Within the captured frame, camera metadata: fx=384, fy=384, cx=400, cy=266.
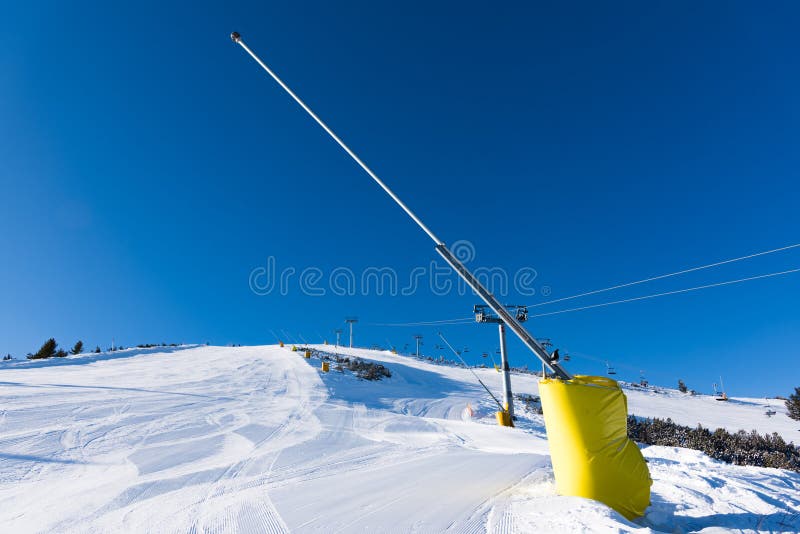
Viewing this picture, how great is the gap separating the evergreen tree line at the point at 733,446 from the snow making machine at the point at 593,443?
22.5ft

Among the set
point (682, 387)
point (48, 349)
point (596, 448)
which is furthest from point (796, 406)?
point (48, 349)

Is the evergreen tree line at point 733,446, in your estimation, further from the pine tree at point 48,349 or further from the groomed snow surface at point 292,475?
the pine tree at point 48,349

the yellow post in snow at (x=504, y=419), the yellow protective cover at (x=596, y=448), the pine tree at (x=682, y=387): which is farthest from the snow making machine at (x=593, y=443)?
the pine tree at (x=682, y=387)

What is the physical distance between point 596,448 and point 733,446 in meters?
9.70

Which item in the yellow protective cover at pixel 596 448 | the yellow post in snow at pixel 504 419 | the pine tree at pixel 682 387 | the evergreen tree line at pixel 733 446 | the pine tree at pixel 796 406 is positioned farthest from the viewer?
the pine tree at pixel 682 387

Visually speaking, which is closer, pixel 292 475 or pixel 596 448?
pixel 596 448

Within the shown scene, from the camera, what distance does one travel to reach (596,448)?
3.52m

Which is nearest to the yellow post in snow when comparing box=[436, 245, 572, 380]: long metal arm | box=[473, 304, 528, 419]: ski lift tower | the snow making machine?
box=[473, 304, 528, 419]: ski lift tower

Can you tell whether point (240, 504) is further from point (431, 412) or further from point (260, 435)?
point (431, 412)

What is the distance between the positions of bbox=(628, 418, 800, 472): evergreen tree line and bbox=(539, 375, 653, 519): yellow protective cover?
6.86 m

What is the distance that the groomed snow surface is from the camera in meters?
3.28

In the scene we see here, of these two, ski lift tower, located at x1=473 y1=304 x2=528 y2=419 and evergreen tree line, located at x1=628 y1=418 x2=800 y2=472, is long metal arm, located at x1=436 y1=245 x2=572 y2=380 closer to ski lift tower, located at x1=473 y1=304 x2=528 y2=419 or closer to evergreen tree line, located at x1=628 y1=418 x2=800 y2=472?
evergreen tree line, located at x1=628 y1=418 x2=800 y2=472

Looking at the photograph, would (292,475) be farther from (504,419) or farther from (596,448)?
(504,419)

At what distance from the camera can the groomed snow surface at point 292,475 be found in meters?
3.28
